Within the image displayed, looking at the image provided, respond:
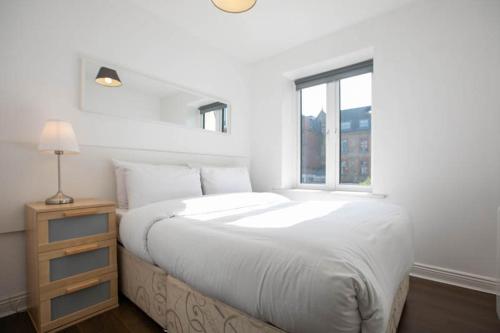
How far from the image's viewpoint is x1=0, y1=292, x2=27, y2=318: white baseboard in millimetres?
1574

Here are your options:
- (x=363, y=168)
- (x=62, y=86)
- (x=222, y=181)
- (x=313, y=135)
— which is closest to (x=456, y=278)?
(x=363, y=168)

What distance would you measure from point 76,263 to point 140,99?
142cm

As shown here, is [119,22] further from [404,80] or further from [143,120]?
[404,80]

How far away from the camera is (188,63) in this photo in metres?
2.69

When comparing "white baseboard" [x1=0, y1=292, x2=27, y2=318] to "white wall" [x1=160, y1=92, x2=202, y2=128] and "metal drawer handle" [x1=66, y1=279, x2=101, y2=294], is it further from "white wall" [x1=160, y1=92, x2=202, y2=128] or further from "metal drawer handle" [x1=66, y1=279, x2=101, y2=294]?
"white wall" [x1=160, y1=92, x2=202, y2=128]

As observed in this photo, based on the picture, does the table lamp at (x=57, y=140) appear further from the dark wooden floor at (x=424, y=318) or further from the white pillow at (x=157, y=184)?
the dark wooden floor at (x=424, y=318)

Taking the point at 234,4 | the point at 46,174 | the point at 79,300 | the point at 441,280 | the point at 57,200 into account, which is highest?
the point at 234,4

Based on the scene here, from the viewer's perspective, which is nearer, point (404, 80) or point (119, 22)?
point (119, 22)

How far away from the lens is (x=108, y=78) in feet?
6.74

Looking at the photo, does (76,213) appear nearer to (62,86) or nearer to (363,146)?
(62,86)

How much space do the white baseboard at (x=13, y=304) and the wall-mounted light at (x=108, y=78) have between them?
1.63 metres

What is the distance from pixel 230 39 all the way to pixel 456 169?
8.44ft

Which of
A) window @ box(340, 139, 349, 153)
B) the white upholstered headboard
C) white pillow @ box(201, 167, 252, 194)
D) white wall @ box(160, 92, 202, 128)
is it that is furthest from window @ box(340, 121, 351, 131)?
the white upholstered headboard

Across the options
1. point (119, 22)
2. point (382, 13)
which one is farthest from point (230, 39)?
point (382, 13)
